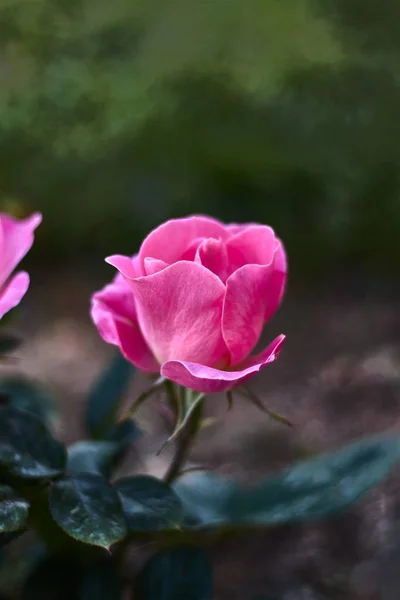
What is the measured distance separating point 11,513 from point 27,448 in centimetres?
7

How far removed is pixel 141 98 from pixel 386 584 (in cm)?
110

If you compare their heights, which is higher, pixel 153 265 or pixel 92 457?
pixel 153 265

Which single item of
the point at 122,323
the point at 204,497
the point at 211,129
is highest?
the point at 122,323

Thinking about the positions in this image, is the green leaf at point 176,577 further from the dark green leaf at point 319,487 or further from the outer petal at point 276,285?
the outer petal at point 276,285

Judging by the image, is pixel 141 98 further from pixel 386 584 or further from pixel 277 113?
pixel 386 584

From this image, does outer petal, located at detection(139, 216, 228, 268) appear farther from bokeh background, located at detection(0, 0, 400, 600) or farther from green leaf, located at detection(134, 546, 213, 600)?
bokeh background, located at detection(0, 0, 400, 600)

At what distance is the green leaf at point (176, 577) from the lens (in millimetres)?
450

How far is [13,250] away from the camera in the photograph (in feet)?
1.30

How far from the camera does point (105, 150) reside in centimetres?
138

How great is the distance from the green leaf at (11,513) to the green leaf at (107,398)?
195 mm

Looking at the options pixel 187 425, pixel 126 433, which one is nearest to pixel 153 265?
pixel 187 425

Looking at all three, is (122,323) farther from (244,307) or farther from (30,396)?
(30,396)

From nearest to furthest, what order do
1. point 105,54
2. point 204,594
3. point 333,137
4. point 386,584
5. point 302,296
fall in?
point 204,594, point 386,584, point 302,296, point 333,137, point 105,54

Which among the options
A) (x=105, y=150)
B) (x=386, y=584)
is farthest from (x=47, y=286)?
(x=386, y=584)
